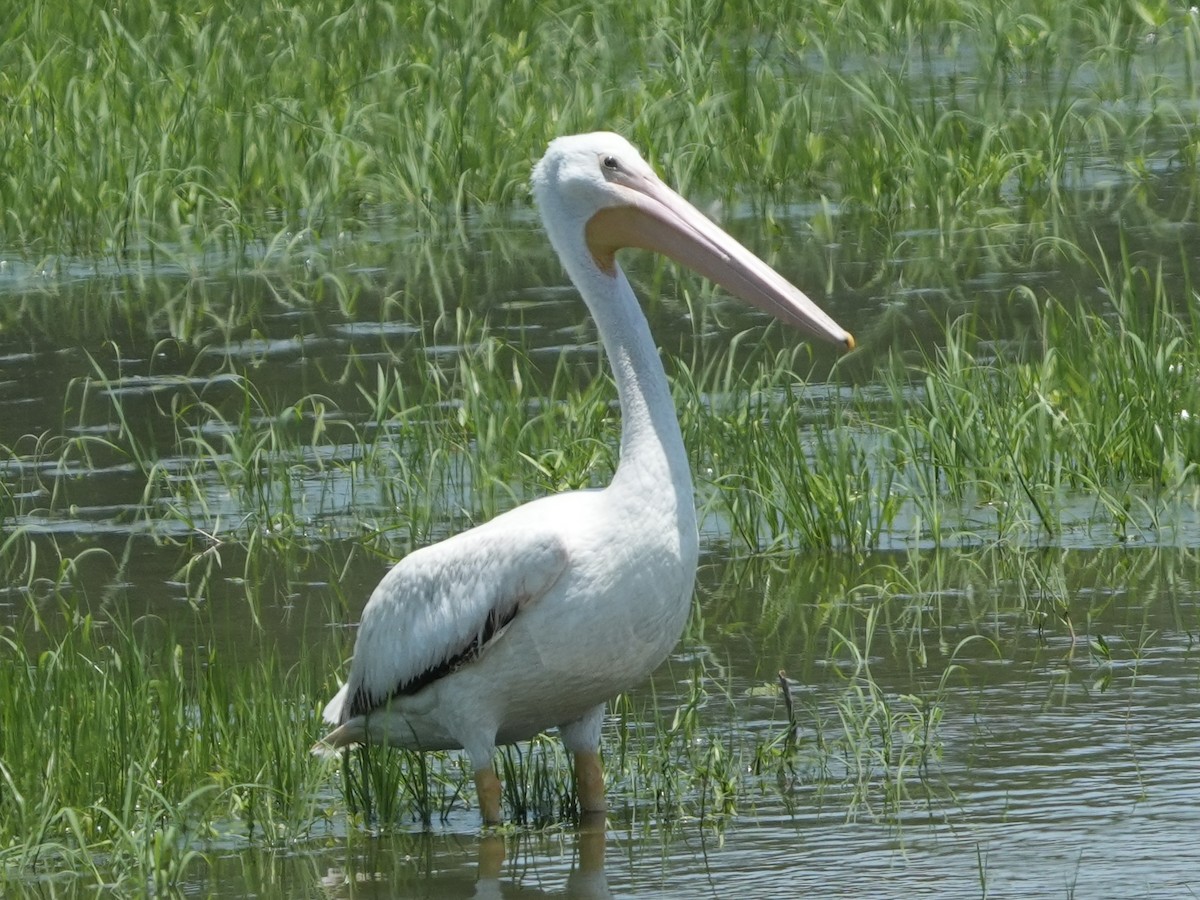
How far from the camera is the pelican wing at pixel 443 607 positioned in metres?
5.02

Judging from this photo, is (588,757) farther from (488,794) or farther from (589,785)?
(488,794)

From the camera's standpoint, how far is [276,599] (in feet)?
22.8

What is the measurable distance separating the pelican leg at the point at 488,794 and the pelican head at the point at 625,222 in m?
1.15

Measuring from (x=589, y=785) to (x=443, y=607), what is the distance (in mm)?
509

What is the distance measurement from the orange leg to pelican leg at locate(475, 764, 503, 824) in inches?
7.2

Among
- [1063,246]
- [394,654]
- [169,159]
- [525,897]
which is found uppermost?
[169,159]

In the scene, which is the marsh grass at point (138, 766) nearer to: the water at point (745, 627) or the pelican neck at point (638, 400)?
the water at point (745, 627)

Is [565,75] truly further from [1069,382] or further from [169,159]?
[1069,382]

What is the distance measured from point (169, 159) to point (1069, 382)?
5.83m

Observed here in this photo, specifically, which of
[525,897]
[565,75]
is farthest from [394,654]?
[565,75]

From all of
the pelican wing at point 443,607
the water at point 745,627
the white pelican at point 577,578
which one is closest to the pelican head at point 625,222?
the white pelican at point 577,578

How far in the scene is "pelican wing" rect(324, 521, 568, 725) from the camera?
16.5 feet

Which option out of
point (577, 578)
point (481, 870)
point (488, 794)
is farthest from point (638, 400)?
point (481, 870)

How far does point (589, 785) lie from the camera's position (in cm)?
516
